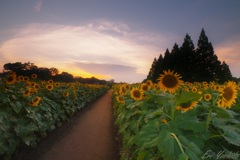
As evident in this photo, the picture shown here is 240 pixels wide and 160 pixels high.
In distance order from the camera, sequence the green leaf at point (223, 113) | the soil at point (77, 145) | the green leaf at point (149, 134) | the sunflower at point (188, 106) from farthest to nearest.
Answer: the soil at point (77, 145) < the sunflower at point (188, 106) < the green leaf at point (149, 134) < the green leaf at point (223, 113)

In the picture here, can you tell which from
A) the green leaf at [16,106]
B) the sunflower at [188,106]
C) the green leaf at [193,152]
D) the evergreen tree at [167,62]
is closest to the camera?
the green leaf at [193,152]

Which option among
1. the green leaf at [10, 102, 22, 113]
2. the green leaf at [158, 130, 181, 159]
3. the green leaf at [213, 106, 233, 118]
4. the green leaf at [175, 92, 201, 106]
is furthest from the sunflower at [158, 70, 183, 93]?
the green leaf at [10, 102, 22, 113]

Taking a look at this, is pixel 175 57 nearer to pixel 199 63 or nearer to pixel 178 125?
pixel 199 63

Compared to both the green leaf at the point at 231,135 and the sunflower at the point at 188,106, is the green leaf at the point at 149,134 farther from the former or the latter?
the green leaf at the point at 231,135

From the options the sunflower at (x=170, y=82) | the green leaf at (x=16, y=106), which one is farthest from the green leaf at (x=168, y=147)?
the green leaf at (x=16, y=106)

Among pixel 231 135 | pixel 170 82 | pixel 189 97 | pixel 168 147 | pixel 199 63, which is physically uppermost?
pixel 199 63

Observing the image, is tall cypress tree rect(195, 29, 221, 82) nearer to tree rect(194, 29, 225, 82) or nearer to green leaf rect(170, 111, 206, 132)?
tree rect(194, 29, 225, 82)

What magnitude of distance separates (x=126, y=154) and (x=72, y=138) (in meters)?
4.37

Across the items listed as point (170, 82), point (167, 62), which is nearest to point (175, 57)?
point (167, 62)

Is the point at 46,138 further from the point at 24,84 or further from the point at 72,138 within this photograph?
the point at 24,84

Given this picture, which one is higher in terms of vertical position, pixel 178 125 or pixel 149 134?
pixel 178 125

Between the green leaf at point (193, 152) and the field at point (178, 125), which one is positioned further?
the field at point (178, 125)

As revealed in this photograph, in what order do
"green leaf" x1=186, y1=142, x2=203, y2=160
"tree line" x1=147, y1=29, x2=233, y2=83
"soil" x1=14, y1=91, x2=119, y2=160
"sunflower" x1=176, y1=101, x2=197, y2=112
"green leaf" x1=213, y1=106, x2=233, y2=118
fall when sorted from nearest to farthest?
1. "green leaf" x1=186, y1=142, x2=203, y2=160
2. "green leaf" x1=213, y1=106, x2=233, y2=118
3. "sunflower" x1=176, y1=101, x2=197, y2=112
4. "soil" x1=14, y1=91, x2=119, y2=160
5. "tree line" x1=147, y1=29, x2=233, y2=83

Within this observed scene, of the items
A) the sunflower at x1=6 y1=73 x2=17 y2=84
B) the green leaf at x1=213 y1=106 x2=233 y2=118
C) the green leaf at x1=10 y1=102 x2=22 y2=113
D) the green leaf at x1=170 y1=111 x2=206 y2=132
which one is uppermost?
the sunflower at x1=6 y1=73 x2=17 y2=84
